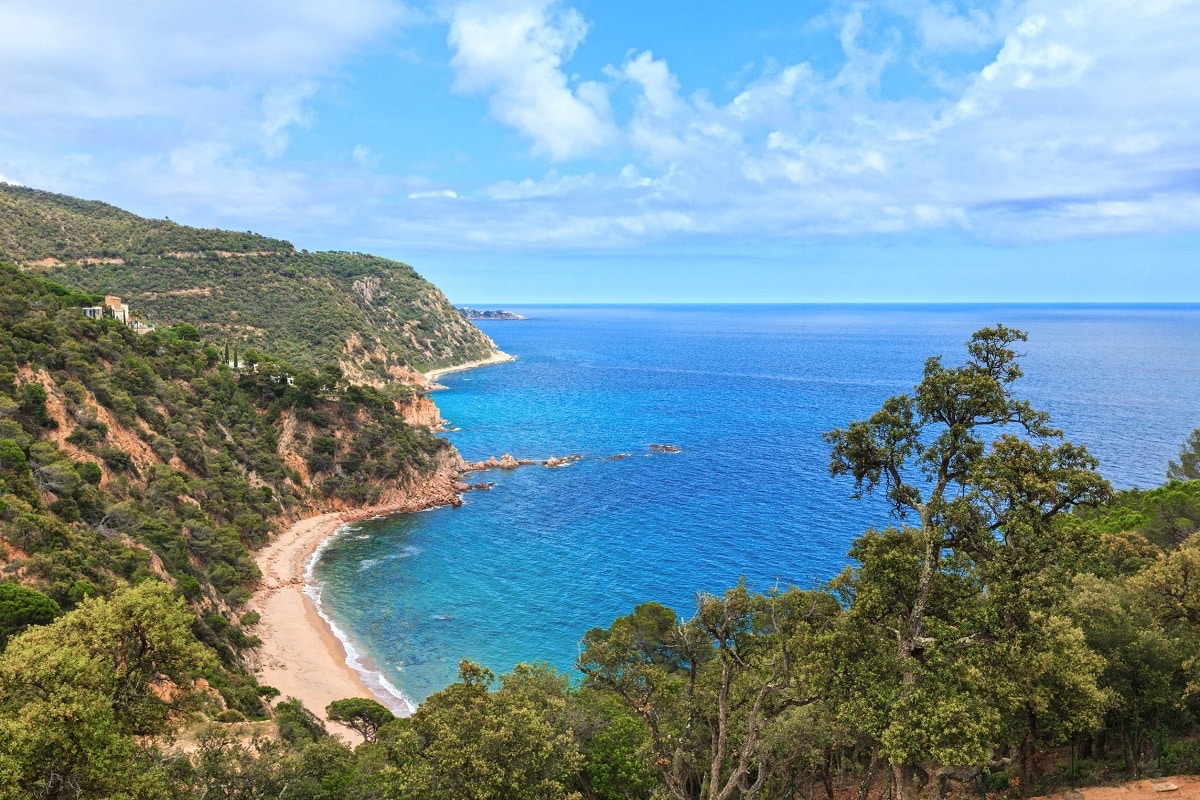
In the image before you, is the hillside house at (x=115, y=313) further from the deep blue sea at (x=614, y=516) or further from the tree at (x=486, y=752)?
the tree at (x=486, y=752)

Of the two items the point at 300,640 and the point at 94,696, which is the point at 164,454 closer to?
the point at 300,640

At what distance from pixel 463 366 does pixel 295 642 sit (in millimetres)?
126185

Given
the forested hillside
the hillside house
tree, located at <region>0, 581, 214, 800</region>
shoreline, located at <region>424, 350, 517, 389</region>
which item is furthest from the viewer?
shoreline, located at <region>424, 350, 517, 389</region>

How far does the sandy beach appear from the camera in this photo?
3550 cm

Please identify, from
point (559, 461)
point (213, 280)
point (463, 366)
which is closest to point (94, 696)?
point (559, 461)

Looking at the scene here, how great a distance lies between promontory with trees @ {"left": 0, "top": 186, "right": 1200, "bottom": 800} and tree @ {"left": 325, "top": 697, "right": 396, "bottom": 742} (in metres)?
0.10

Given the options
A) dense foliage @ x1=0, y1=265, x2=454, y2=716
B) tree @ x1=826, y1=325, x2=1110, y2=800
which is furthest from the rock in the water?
tree @ x1=826, y1=325, x2=1110, y2=800

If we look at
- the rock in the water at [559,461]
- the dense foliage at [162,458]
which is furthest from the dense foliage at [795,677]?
the rock in the water at [559,461]

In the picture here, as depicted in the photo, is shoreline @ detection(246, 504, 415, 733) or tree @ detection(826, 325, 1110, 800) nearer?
A: tree @ detection(826, 325, 1110, 800)

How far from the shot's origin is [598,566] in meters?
51.2

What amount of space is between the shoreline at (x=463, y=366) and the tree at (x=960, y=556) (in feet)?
409

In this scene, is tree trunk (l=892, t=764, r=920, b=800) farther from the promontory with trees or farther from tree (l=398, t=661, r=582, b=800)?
tree (l=398, t=661, r=582, b=800)

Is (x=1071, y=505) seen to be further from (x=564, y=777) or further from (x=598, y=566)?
(x=598, y=566)

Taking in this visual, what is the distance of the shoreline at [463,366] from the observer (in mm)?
140250
